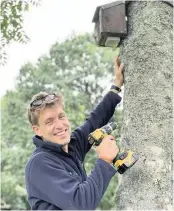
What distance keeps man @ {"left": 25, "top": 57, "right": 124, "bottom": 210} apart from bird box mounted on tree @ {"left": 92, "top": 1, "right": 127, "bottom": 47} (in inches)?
7.4

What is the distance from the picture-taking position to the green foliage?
1627 centimetres

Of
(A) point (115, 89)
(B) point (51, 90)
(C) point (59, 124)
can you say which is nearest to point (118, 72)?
(A) point (115, 89)

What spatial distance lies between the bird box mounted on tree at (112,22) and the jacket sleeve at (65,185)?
31.5 inches

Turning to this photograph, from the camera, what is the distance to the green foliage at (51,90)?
16266 millimetres

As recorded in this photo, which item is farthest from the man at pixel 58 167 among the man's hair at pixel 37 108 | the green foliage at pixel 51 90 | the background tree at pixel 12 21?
the green foliage at pixel 51 90

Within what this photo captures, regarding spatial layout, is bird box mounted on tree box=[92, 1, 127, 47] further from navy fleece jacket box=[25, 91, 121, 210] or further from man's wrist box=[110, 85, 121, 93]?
navy fleece jacket box=[25, 91, 121, 210]

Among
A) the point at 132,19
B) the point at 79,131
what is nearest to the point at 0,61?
the point at 79,131

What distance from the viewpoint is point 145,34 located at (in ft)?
7.40

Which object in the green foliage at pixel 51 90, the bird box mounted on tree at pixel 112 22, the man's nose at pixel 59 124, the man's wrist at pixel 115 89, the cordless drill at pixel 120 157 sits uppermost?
the bird box mounted on tree at pixel 112 22

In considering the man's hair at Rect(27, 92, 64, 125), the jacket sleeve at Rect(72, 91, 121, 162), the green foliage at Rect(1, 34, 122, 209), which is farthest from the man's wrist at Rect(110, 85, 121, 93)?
the green foliage at Rect(1, 34, 122, 209)

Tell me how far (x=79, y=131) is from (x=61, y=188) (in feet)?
2.46

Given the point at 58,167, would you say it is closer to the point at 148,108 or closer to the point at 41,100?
the point at 41,100

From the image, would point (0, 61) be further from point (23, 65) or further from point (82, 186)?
point (23, 65)

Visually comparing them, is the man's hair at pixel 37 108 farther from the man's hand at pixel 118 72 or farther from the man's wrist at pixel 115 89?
the man's wrist at pixel 115 89
